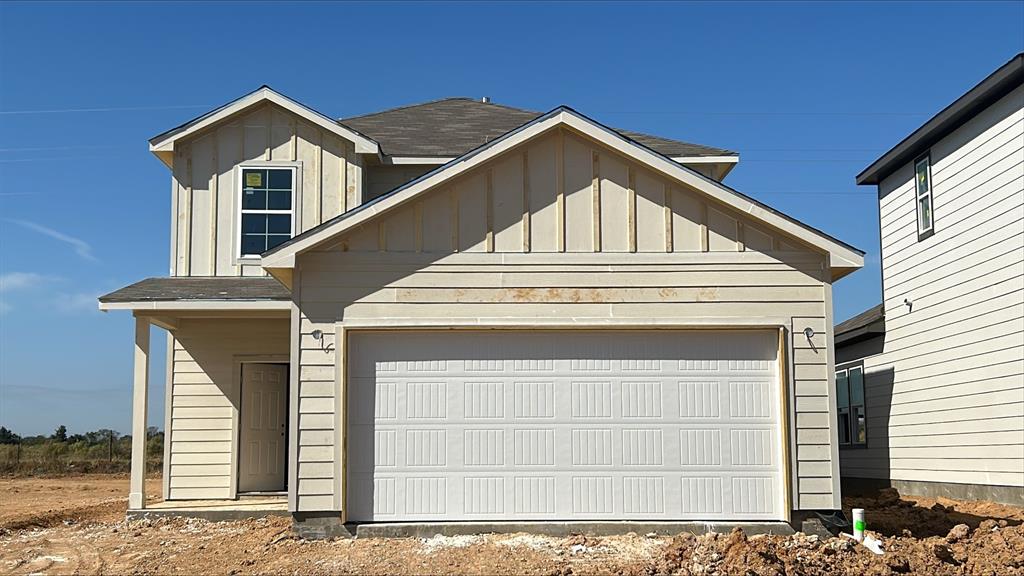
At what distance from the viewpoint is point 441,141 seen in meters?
17.1

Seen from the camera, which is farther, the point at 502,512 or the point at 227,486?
the point at 227,486

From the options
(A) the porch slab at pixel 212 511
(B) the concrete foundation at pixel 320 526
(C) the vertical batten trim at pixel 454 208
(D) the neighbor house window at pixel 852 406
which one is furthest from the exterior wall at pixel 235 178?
(D) the neighbor house window at pixel 852 406

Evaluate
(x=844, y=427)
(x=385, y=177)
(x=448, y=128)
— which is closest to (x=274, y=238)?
(x=385, y=177)

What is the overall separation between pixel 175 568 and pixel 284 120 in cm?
765

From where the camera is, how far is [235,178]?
51.6 feet

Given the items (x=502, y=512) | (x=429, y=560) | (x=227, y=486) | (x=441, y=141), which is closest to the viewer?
(x=429, y=560)

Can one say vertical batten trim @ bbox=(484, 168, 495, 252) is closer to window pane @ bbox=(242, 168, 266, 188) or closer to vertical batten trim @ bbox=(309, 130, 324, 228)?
vertical batten trim @ bbox=(309, 130, 324, 228)

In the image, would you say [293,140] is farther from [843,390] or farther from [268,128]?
[843,390]

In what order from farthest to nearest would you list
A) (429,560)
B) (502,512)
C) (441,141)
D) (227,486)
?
1. (441,141)
2. (227,486)
3. (502,512)
4. (429,560)

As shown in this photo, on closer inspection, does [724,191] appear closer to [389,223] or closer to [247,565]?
[389,223]

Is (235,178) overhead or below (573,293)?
overhead

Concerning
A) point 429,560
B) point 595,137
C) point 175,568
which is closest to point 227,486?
point 175,568

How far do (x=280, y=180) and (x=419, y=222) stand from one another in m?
4.69

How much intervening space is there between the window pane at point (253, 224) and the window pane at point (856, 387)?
11.5 meters
